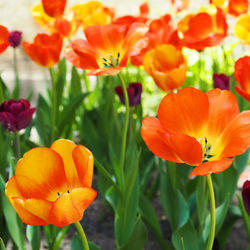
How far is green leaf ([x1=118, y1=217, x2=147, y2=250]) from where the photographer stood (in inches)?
37.2

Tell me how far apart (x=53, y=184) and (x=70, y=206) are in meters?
0.10

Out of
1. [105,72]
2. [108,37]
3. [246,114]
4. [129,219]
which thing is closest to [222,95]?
[246,114]

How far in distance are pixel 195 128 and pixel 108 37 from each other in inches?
14.8

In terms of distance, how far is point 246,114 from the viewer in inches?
27.1

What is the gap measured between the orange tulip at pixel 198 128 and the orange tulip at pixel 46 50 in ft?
1.97

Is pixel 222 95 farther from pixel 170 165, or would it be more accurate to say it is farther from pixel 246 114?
pixel 170 165

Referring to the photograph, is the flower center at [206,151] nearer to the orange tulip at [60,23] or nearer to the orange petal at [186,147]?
the orange petal at [186,147]

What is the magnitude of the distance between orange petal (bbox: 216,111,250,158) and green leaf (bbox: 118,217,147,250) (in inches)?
12.2

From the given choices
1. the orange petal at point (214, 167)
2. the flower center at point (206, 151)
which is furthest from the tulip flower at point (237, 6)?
the orange petal at point (214, 167)

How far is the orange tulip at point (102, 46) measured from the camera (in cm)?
100

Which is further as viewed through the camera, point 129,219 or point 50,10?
point 50,10

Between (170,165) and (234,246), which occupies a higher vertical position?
(170,165)

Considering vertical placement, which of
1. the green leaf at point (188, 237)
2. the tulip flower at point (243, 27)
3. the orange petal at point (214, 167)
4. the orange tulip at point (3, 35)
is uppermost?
the orange tulip at point (3, 35)

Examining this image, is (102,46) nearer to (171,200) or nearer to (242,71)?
(242,71)
